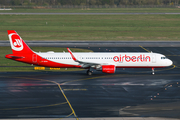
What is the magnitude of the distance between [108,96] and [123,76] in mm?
14346

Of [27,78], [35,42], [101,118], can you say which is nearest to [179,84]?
[101,118]

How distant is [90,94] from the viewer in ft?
134

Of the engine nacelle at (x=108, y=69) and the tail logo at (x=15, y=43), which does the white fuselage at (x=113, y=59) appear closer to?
the engine nacelle at (x=108, y=69)

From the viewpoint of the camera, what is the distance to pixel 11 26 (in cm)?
12794

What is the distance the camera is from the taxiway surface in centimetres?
3291

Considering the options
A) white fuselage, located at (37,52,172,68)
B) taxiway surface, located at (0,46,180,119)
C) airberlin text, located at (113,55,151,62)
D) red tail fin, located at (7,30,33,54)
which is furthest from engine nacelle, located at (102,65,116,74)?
red tail fin, located at (7,30,33,54)

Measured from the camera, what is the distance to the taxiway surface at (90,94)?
108 ft

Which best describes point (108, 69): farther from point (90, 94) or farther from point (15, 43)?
point (15, 43)

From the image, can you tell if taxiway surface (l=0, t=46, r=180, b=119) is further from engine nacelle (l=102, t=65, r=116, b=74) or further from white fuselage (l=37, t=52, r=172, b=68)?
white fuselage (l=37, t=52, r=172, b=68)

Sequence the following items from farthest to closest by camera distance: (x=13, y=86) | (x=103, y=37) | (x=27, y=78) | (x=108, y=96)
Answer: (x=103, y=37), (x=27, y=78), (x=13, y=86), (x=108, y=96)

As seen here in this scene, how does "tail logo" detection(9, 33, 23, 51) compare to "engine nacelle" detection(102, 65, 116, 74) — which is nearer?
"engine nacelle" detection(102, 65, 116, 74)

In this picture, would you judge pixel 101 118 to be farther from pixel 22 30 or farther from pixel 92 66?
pixel 22 30

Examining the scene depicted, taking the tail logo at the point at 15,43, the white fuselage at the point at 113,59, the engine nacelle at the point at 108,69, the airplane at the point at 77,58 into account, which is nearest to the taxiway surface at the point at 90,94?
the engine nacelle at the point at 108,69

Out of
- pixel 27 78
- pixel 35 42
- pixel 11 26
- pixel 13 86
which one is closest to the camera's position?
pixel 13 86
